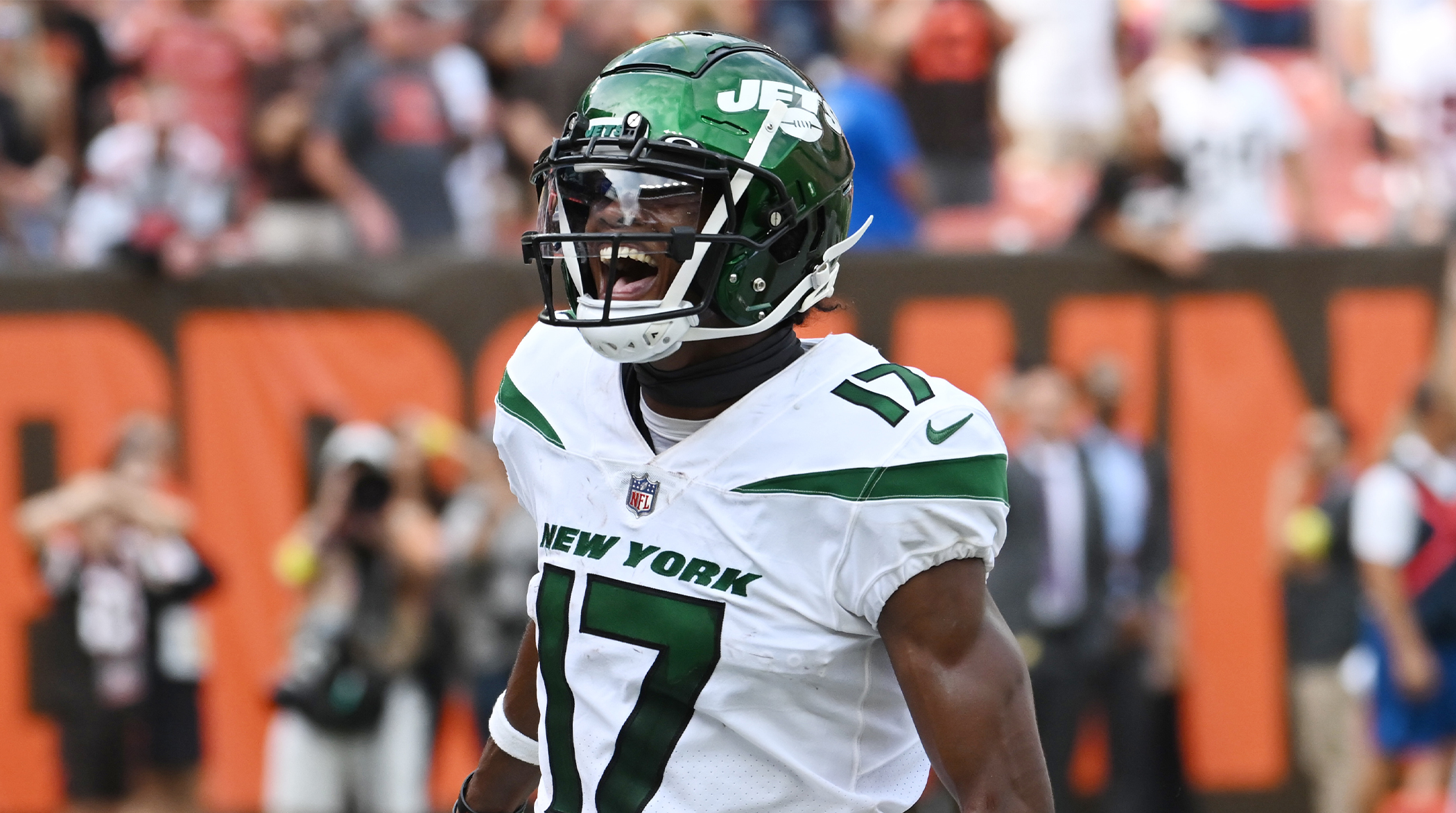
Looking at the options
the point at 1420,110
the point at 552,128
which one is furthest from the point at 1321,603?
the point at 552,128

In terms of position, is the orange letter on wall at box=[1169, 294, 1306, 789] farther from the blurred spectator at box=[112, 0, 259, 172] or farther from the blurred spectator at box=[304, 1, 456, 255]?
the blurred spectator at box=[112, 0, 259, 172]

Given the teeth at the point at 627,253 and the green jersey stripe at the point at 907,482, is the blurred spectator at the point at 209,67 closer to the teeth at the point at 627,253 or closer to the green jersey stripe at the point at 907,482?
the teeth at the point at 627,253

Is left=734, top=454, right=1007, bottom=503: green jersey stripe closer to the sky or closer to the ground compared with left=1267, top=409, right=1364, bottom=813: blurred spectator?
closer to the sky

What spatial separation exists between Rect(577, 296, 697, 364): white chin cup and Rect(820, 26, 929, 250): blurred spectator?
4934 millimetres

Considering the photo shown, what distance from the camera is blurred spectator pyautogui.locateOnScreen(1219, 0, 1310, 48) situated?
9.46 m

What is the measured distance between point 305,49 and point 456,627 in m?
2.81

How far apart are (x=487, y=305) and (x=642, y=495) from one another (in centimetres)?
511

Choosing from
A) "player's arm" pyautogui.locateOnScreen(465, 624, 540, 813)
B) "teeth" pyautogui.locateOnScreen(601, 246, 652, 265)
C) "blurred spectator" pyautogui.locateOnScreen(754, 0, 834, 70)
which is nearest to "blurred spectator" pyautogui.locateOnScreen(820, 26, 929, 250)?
"blurred spectator" pyautogui.locateOnScreen(754, 0, 834, 70)

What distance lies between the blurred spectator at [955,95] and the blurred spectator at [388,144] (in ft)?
6.75

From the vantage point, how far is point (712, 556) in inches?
88.6

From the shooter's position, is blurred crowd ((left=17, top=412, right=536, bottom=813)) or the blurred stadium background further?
the blurred stadium background

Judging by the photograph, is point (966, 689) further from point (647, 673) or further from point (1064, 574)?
point (1064, 574)

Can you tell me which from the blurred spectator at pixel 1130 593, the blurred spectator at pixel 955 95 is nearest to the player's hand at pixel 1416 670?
the blurred spectator at pixel 1130 593

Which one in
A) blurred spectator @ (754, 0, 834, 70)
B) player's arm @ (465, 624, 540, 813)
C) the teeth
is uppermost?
blurred spectator @ (754, 0, 834, 70)
